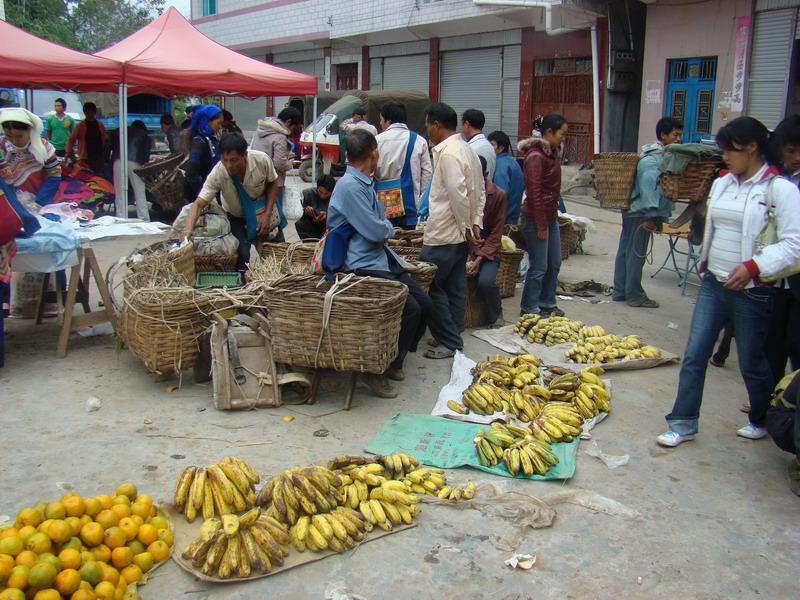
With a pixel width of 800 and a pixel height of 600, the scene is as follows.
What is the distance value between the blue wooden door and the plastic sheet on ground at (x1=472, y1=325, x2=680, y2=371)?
10836 millimetres

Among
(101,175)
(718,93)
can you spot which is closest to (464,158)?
(101,175)

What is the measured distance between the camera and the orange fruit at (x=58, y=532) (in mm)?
3115

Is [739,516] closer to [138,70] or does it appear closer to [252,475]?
[252,475]

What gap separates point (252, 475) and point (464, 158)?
125 inches

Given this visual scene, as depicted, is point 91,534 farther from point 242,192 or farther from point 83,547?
point 242,192

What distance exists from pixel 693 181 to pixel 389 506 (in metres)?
4.73

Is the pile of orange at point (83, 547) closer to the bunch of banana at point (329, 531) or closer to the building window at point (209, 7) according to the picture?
the bunch of banana at point (329, 531)

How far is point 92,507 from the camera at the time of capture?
340 cm

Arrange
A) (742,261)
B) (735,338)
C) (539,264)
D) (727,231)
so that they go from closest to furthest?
(742,261), (727,231), (735,338), (539,264)

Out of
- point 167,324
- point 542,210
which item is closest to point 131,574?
point 167,324

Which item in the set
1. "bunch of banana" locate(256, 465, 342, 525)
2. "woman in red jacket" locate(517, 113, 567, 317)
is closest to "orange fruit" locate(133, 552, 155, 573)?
"bunch of banana" locate(256, 465, 342, 525)

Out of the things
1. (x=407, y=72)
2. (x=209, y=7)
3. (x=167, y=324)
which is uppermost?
(x=209, y=7)

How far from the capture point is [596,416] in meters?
5.15

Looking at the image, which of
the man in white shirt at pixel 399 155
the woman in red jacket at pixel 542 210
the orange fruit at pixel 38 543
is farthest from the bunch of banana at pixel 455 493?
the man in white shirt at pixel 399 155
